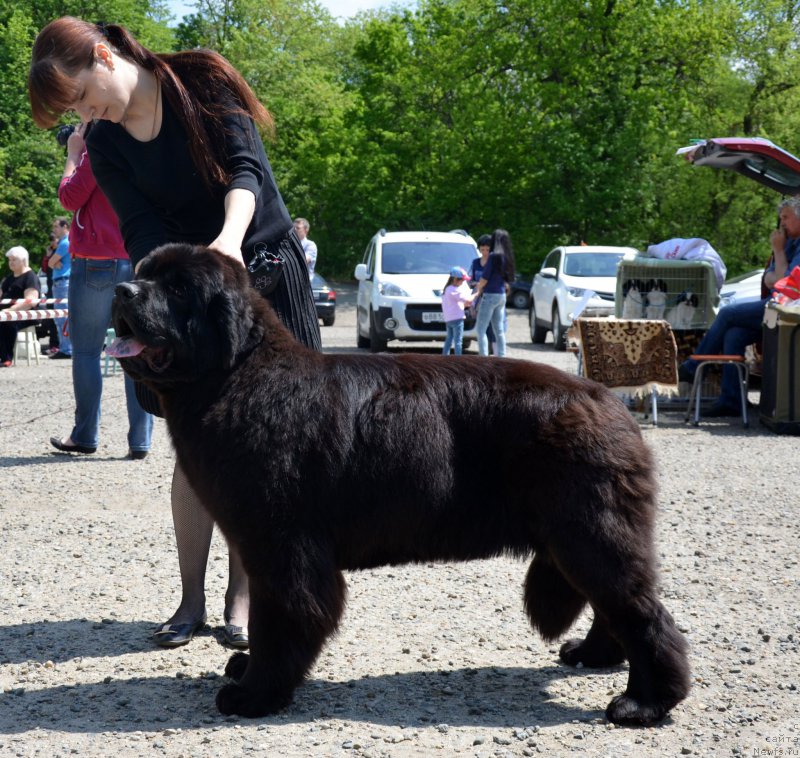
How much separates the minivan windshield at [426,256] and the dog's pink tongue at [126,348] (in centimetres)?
1420

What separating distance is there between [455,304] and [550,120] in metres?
22.2

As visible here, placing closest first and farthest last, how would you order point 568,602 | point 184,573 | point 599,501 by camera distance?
1. point 599,501
2. point 568,602
3. point 184,573

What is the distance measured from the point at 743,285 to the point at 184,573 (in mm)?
12395

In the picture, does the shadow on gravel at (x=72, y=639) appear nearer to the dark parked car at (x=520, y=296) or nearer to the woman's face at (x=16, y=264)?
the woman's face at (x=16, y=264)

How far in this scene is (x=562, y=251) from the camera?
19391 mm

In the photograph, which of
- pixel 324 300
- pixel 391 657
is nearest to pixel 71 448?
pixel 391 657

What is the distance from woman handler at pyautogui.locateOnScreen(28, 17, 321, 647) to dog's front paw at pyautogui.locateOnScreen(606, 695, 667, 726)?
1446 mm

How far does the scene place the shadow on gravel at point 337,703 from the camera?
3.20m

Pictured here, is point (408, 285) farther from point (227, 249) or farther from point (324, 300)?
point (227, 249)

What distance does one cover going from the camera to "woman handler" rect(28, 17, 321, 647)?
3479 mm

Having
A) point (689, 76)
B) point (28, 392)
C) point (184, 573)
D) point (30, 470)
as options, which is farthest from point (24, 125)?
point (184, 573)

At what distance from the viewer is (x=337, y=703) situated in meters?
3.35

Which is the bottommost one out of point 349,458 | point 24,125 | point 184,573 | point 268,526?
point 184,573

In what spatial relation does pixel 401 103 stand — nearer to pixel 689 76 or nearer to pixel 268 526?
pixel 689 76
